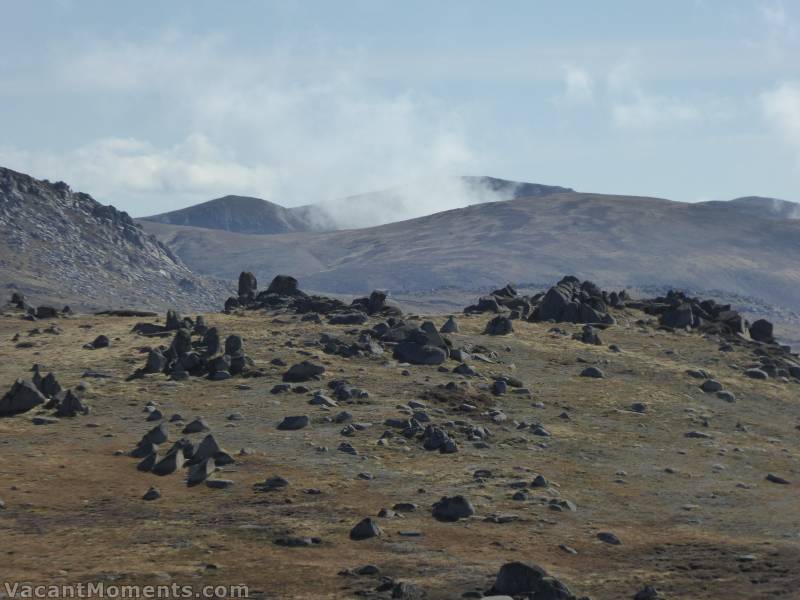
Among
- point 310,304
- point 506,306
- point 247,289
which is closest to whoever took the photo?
point 310,304

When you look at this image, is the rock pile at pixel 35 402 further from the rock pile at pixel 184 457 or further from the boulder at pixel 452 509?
the boulder at pixel 452 509

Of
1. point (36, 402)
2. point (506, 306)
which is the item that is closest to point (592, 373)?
point (506, 306)

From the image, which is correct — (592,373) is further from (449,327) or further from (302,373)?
(302,373)

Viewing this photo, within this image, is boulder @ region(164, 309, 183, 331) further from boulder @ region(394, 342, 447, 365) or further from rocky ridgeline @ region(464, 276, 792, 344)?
rocky ridgeline @ region(464, 276, 792, 344)

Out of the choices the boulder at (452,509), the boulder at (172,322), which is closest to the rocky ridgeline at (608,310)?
the boulder at (172,322)

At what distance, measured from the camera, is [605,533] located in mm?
39094

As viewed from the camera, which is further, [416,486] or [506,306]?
[506,306]

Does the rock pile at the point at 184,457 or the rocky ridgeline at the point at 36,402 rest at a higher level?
the rocky ridgeline at the point at 36,402

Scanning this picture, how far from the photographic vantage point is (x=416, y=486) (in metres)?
45.2

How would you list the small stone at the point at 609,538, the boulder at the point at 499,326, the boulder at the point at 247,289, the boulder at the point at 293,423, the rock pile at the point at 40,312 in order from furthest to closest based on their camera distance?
1. the boulder at the point at 247,289
2. the rock pile at the point at 40,312
3. the boulder at the point at 499,326
4. the boulder at the point at 293,423
5. the small stone at the point at 609,538

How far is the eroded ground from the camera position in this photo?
34.8 metres

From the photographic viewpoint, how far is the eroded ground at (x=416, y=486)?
114 ft

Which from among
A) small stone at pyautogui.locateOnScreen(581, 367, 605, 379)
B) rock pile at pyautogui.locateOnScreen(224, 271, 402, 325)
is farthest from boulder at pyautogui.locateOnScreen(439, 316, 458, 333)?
small stone at pyautogui.locateOnScreen(581, 367, 605, 379)

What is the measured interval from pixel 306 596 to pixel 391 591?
7.01 feet
